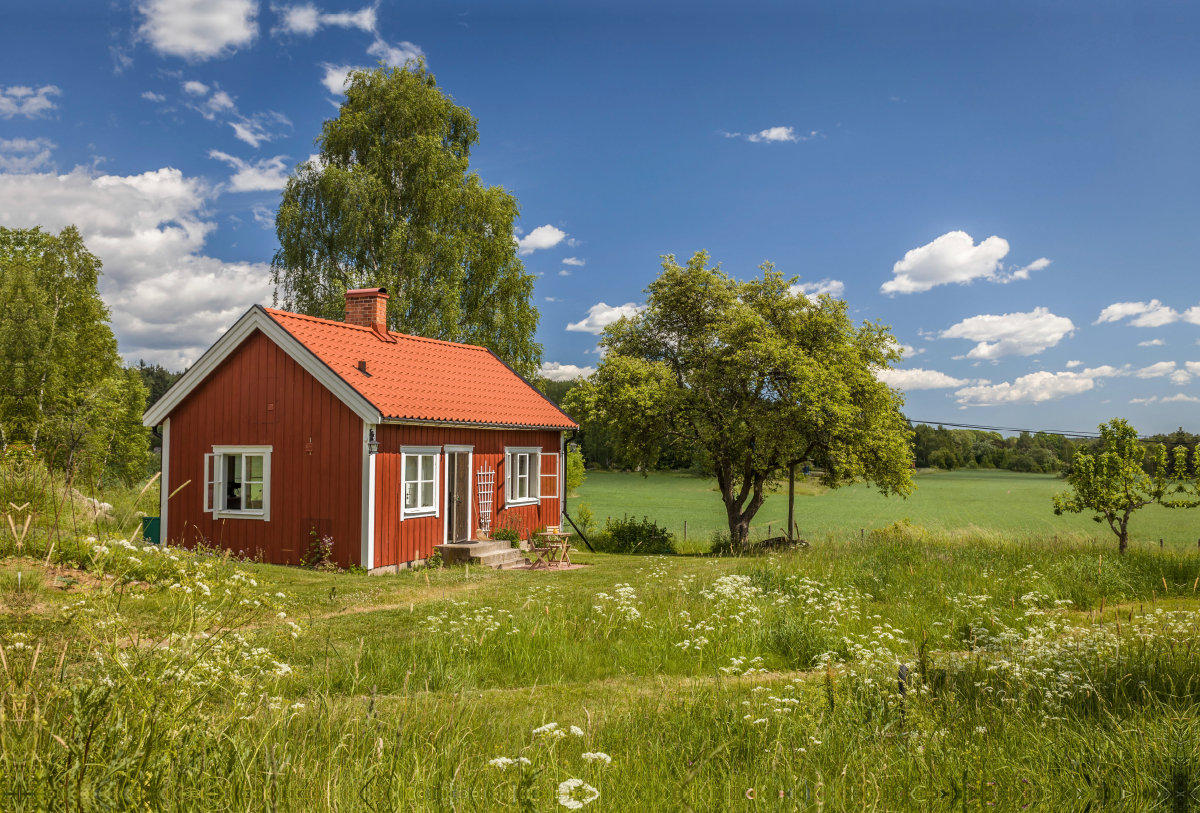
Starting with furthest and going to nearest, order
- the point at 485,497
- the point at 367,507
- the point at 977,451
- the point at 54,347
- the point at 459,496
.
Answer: the point at 977,451 → the point at 54,347 → the point at 485,497 → the point at 459,496 → the point at 367,507

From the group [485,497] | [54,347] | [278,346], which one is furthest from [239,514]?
[54,347]

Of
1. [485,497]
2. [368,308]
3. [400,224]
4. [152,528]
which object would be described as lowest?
[152,528]

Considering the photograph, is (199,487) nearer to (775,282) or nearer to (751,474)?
(751,474)

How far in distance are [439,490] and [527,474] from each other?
376 cm

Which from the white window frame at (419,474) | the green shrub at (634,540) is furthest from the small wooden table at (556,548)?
the green shrub at (634,540)

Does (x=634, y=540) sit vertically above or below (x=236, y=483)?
below

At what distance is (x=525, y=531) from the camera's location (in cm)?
1930

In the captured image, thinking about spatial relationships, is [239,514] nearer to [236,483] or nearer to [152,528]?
[236,483]

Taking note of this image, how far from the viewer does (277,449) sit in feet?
50.1

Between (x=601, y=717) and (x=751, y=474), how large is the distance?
1916cm

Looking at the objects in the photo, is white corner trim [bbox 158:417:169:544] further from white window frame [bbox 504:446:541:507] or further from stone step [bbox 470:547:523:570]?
white window frame [bbox 504:446:541:507]

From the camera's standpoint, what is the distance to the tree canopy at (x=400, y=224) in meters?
25.7

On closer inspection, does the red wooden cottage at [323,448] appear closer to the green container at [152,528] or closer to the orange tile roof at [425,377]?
the orange tile roof at [425,377]

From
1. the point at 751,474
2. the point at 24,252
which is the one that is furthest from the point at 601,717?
the point at 24,252
